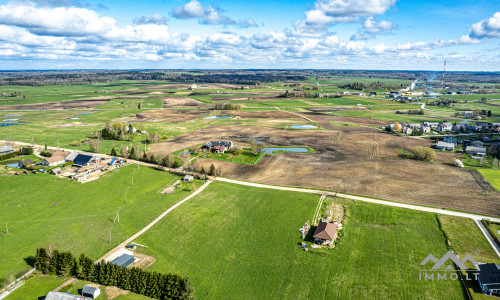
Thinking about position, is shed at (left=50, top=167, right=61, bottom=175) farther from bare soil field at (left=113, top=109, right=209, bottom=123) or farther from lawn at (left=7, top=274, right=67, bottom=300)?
bare soil field at (left=113, top=109, right=209, bottom=123)

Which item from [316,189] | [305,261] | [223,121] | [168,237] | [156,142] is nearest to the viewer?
[305,261]

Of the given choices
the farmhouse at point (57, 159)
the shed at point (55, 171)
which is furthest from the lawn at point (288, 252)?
the farmhouse at point (57, 159)

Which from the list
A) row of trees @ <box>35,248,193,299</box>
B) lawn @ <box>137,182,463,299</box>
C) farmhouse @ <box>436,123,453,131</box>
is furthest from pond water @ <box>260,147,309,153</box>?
farmhouse @ <box>436,123,453,131</box>

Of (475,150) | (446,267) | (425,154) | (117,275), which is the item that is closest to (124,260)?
(117,275)

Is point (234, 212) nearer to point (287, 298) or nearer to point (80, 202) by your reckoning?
point (287, 298)

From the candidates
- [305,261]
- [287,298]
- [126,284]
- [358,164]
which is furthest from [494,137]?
[126,284]

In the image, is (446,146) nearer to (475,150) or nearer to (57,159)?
(475,150)
